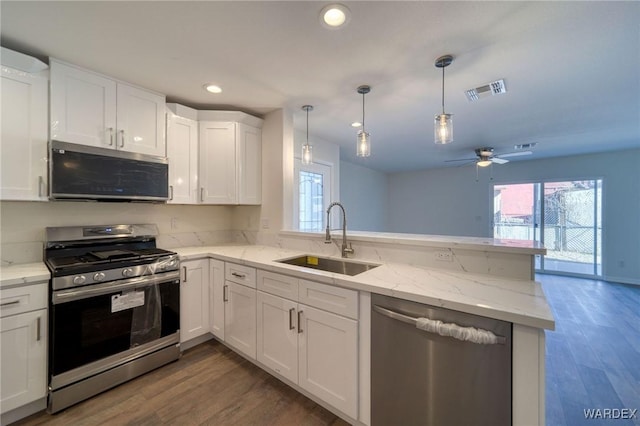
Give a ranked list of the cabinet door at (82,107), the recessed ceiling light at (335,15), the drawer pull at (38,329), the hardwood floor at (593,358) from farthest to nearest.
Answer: the cabinet door at (82,107) < the hardwood floor at (593,358) < the drawer pull at (38,329) < the recessed ceiling light at (335,15)

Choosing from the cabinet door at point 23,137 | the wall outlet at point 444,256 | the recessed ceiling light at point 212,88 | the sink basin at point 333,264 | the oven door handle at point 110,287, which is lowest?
the oven door handle at point 110,287

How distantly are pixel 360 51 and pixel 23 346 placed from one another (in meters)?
2.92

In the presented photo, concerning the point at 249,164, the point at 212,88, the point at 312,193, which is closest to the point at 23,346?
the point at 249,164

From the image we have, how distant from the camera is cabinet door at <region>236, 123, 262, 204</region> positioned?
2.81 metres

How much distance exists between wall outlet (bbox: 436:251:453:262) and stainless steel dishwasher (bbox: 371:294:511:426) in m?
0.66

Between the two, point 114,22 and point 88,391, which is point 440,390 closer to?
point 88,391

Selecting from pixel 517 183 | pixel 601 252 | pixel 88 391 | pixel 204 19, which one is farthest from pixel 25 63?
pixel 601 252

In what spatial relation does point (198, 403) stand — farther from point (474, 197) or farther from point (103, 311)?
point (474, 197)

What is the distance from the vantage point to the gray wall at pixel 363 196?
5895 millimetres

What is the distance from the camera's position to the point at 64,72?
1.90 metres

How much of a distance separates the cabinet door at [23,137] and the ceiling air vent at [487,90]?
3.52 m

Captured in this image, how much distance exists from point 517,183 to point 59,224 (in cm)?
777

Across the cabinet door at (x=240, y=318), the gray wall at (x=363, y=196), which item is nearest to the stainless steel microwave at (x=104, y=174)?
the cabinet door at (x=240, y=318)

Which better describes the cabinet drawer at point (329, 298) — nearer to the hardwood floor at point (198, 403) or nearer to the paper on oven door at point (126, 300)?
the hardwood floor at point (198, 403)
